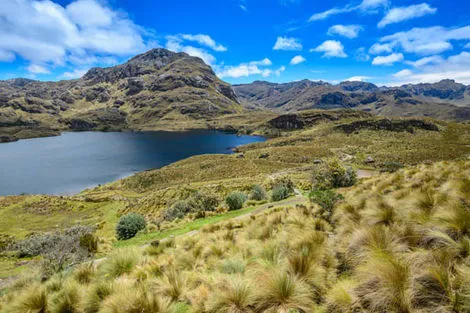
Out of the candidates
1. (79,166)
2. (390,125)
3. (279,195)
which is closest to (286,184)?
(279,195)

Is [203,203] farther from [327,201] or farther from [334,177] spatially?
[327,201]

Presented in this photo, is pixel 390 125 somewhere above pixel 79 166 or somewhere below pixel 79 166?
above

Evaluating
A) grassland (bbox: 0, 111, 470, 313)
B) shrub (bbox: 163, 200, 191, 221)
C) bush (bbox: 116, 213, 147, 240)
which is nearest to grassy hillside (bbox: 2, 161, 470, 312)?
grassland (bbox: 0, 111, 470, 313)

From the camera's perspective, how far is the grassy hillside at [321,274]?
369 centimetres

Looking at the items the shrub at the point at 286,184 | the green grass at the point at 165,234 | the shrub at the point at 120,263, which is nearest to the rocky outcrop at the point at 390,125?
the shrub at the point at 286,184

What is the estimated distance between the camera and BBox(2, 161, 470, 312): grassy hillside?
12.1ft

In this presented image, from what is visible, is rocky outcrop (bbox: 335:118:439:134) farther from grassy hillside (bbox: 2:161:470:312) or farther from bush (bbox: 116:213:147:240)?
grassy hillside (bbox: 2:161:470:312)

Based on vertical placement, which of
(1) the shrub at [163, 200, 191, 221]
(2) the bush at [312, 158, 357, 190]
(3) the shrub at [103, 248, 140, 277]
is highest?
(3) the shrub at [103, 248, 140, 277]

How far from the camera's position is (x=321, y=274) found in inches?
193

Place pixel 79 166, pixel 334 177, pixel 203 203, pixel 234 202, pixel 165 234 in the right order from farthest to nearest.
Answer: pixel 79 166, pixel 334 177, pixel 203 203, pixel 234 202, pixel 165 234

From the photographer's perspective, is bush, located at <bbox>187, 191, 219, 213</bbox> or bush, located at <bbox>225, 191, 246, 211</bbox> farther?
bush, located at <bbox>187, 191, 219, 213</bbox>

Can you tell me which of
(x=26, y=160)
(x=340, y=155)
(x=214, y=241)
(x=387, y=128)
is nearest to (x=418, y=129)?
(x=387, y=128)

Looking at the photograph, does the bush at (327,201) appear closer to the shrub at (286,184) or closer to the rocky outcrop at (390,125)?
the shrub at (286,184)

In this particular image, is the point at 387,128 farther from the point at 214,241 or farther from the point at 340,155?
the point at 214,241
